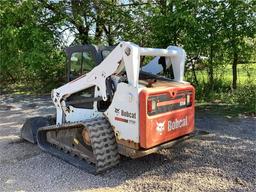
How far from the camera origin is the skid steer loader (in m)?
4.77

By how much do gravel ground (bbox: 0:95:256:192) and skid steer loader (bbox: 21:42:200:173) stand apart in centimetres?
25

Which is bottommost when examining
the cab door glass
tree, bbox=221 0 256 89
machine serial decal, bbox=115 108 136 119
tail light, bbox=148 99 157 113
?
machine serial decal, bbox=115 108 136 119

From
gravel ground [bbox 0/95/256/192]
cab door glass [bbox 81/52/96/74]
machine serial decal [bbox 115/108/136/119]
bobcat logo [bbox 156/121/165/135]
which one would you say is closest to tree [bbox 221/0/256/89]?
gravel ground [bbox 0/95/256/192]

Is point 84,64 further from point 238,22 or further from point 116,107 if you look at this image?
point 238,22

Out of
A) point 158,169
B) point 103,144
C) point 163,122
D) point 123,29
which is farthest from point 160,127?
point 123,29

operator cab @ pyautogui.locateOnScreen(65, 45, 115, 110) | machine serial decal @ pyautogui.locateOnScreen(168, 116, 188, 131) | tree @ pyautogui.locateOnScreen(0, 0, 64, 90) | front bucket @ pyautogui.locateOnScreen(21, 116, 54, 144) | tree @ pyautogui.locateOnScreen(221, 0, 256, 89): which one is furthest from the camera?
tree @ pyautogui.locateOnScreen(0, 0, 64, 90)

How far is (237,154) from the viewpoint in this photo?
18.6ft

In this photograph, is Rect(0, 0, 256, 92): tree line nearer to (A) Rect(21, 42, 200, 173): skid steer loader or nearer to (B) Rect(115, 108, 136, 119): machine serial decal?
(A) Rect(21, 42, 200, 173): skid steer loader

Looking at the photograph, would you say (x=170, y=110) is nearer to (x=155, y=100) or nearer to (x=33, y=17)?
(x=155, y=100)

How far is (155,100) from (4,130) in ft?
12.9

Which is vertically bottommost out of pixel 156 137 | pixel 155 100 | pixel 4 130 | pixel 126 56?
pixel 4 130

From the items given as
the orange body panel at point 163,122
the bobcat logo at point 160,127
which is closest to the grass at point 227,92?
the orange body panel at point 163,122

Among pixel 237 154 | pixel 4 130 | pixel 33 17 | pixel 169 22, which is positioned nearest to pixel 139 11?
pixel 169 22

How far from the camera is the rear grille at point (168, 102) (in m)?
4.89
